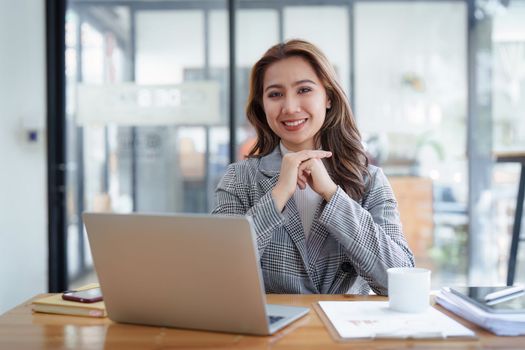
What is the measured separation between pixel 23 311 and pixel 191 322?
17.1 inches

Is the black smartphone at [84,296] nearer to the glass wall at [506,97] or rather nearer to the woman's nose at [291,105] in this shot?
the woman's nose at [291,105]

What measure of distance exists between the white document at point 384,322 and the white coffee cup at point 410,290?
2cm

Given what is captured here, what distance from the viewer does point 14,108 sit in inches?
134

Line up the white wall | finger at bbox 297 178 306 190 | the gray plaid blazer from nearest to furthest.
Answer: the gray plaid blazer
finger at bbox 297 178 306 190
the white wall

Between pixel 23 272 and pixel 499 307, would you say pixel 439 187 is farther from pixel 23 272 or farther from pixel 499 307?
pixel 499 307

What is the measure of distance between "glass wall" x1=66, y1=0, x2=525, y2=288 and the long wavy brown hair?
1802 millimetres

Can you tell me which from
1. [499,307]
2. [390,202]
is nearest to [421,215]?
[390,202]

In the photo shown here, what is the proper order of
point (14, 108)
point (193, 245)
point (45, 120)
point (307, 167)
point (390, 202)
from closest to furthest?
1. point (193, 245)
2. point (307, 167)
3. point (390, 202)
4. point (14, 108)
5. point (45, 120)

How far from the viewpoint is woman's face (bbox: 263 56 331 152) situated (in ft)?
5.99

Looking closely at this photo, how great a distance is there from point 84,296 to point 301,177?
0.65 m

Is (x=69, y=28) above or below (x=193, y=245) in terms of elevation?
above

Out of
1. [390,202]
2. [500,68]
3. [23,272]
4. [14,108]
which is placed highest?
[500,68]

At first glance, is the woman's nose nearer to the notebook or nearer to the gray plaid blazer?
the gray plaid blazer

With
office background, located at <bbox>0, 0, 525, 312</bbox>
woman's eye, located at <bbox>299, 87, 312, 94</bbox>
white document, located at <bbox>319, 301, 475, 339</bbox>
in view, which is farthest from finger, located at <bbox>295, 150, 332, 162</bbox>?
Result: office background, located at <bbox>0, 0, 525, 312</bbox>
